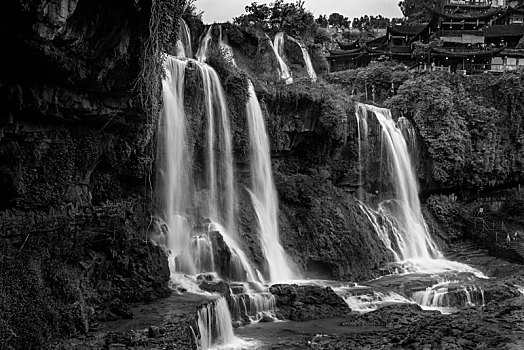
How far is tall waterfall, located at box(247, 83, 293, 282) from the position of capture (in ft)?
62.0

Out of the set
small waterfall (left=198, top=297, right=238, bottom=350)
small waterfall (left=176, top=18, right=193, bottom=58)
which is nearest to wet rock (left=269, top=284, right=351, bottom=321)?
small waterfall (left=198, top=297, right=238, bottom=350)

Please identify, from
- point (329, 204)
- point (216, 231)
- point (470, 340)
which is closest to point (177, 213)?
point (216, 231)

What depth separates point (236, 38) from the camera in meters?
29.7

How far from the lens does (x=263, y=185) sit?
20391mm

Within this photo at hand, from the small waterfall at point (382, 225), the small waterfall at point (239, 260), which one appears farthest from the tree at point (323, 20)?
the small waterfall at point (239, 260)

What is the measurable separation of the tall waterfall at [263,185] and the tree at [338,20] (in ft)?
204

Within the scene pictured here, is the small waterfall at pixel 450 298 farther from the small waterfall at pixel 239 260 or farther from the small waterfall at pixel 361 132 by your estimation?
the small waterfall at pixel 361 132

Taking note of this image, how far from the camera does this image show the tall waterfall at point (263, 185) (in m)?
18.9

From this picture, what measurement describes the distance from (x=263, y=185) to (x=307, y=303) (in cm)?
669

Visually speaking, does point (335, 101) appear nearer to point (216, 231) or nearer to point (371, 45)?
point (216, 231)

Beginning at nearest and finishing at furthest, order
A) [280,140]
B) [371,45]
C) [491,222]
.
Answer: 1. [280,140]
2. [491,222]
3. [371,45]

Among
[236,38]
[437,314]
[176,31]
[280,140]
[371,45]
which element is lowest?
[437,314]

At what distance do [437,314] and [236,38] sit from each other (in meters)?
20.2

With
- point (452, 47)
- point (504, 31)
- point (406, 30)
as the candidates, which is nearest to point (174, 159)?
point (452, 47)
